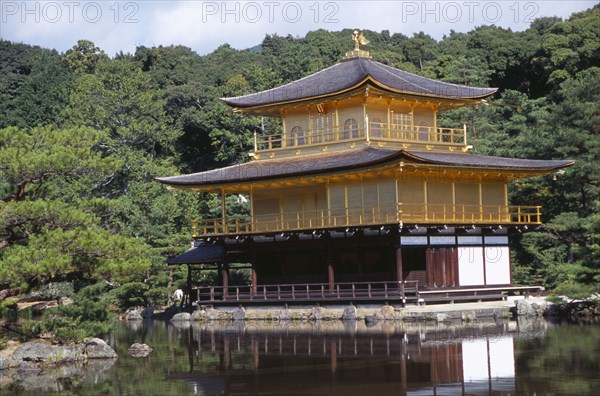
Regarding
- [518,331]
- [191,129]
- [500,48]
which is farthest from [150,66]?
[518,331]

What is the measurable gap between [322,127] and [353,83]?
3.42 m

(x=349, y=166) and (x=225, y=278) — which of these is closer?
(x=349, y=166)

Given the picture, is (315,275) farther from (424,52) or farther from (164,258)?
(424,52)

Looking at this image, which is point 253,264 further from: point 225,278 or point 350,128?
point 350,128

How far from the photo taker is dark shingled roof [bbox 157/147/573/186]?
128ft

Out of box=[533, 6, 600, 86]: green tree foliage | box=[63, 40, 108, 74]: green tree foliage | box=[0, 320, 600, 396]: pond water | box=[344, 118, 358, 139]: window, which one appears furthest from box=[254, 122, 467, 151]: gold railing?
box=[63, 40, 108, 74]: green tree foliage

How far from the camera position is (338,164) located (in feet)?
132

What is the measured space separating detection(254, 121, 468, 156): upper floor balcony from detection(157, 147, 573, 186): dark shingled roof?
508mm

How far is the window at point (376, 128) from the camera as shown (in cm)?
4324

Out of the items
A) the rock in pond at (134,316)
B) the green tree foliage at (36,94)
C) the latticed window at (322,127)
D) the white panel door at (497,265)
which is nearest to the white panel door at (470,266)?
the white panel door at (497,265)

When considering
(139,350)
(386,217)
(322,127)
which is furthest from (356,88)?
(139,350)

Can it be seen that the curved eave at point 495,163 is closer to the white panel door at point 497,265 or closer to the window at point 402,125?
the window at point 402,125

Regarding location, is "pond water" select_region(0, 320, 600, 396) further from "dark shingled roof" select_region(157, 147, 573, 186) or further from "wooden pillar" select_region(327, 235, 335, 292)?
"dark shingled roof" select_region(157, 147, 573, 186)

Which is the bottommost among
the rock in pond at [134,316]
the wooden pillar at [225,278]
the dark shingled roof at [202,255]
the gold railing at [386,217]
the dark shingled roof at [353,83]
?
the rock in pond at [134,316]
